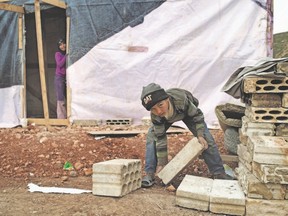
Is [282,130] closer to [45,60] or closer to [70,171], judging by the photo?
[70,171]

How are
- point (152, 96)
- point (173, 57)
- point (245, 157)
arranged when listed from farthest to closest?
point (173, 57) → point (152, 96) → point (245, 157)

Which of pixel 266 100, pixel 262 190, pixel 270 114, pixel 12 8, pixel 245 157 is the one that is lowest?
pixel 262 190

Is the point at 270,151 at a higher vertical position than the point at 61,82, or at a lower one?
lower

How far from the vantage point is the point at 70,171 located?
15.0 ft

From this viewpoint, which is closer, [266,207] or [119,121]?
[266,207]

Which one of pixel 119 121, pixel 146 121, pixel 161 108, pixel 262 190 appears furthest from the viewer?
pixel 119 121

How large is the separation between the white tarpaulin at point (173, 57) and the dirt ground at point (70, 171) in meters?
0.62

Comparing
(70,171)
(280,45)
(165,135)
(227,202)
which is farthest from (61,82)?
(280,45)

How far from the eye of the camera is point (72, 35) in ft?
23.7

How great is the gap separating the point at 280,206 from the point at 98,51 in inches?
195

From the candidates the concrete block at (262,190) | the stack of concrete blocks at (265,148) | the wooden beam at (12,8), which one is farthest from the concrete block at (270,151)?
the wooden beam at (12,8)

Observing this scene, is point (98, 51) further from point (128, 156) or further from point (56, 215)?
point (56, 215)

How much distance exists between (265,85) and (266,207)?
42.6 inches

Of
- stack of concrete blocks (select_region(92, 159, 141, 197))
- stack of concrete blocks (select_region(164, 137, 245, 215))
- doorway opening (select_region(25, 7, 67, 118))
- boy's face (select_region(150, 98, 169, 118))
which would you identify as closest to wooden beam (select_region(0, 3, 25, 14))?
doorway opening (select_region(25, 7, 67, 118))
